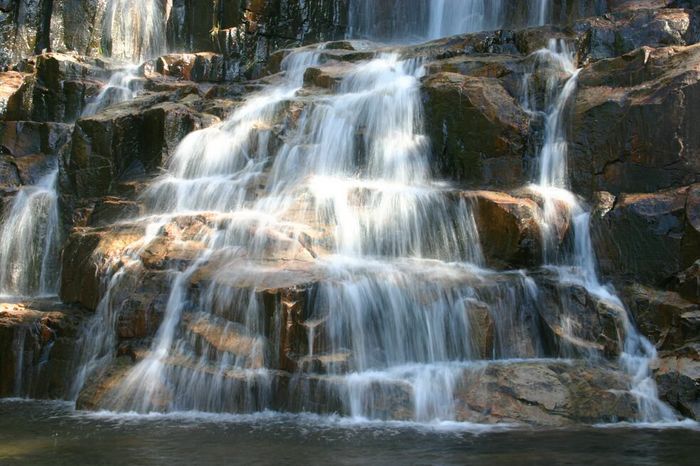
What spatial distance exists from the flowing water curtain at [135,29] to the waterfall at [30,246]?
874 cm

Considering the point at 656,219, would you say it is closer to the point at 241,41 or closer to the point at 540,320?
the point at 540,320

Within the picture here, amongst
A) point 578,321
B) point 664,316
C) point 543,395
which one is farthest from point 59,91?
point 664,316

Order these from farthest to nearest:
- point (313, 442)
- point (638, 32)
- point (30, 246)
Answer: point (30, 246), point (638, 32), point (313, 442)

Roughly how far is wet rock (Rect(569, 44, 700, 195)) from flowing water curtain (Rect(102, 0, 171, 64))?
46.5ft

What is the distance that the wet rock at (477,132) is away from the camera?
12.0 m

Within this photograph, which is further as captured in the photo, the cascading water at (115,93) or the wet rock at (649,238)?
the cascading water at (115,93)

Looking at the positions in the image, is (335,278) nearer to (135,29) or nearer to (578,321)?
(578,321)

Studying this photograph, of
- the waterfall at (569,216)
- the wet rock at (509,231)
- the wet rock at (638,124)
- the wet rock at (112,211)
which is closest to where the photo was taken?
the waterfall at (569,216)

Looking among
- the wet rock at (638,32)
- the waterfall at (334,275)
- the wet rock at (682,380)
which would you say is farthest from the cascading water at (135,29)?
the wet rock at (682,380)

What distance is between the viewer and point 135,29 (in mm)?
22094

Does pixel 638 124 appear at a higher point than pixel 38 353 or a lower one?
higher

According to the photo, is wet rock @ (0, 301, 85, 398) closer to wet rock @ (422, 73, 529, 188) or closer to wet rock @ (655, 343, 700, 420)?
wet rock @ (422, 73, 529, 188)

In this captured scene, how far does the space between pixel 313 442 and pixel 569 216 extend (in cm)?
561

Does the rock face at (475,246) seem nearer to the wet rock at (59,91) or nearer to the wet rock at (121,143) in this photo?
the wet rock at (121,143)
